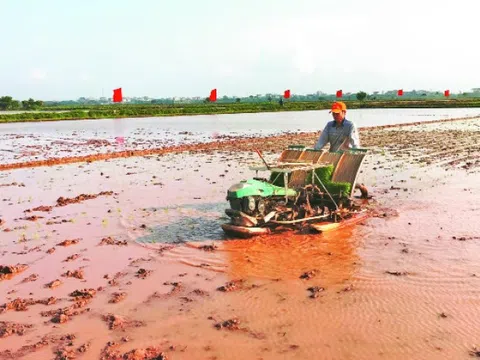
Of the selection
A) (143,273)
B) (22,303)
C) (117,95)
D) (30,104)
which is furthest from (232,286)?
(30,104)

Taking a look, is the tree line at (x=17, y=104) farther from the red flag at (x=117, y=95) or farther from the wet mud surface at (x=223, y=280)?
the wet mud surface at (x=223, y=280)

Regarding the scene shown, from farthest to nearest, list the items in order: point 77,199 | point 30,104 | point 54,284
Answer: point 30,104
point 77,199
point 54,284

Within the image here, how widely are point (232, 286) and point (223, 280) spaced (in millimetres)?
246

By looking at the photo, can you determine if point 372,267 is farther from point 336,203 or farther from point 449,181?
point 449,181

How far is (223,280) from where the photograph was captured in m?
5.35

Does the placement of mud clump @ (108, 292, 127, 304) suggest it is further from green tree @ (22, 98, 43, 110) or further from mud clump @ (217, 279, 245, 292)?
green tree @ (22, 98, 43, 110)

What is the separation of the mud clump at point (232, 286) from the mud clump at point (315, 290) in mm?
724

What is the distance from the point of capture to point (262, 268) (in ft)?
18.5

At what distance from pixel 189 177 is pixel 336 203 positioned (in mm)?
5086

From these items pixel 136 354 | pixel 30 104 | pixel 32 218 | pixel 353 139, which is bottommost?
pixel 136 354

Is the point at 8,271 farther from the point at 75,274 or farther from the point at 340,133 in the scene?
the point at 340,133

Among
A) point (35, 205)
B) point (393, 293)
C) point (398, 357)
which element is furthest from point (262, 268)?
point (35, 205)

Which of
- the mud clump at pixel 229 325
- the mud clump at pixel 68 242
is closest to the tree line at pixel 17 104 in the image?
the mud clump at pixel 68 242

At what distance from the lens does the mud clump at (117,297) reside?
4.85 meters
